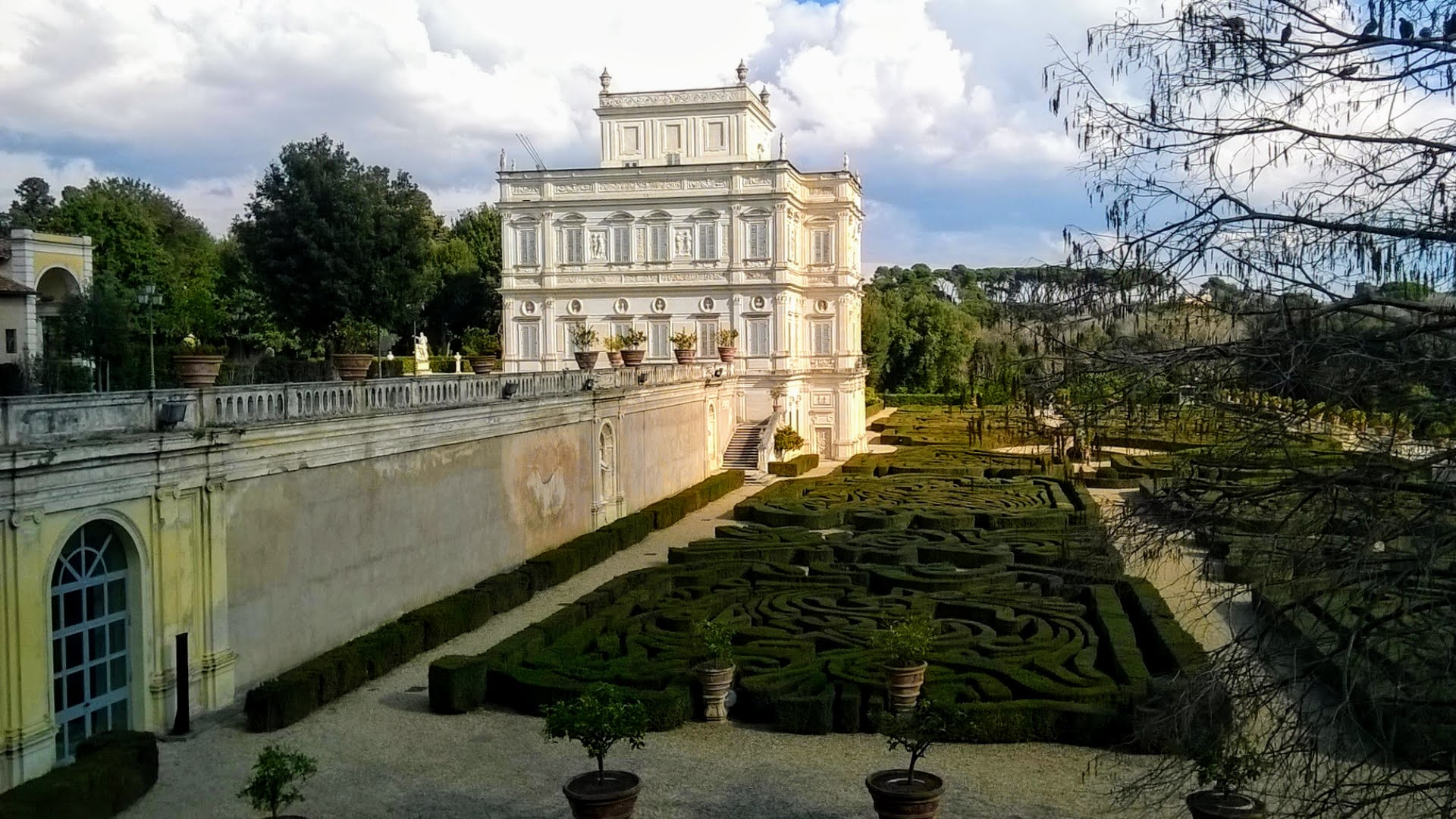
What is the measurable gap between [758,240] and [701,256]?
238 cm

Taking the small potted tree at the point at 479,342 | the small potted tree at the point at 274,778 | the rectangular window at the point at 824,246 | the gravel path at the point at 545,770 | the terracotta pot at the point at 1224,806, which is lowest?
the gravel path at the point at 545,770

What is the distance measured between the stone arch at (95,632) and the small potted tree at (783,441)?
1257 inches

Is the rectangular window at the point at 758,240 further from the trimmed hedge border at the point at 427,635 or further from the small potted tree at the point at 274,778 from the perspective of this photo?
the small potted tree at the point at 274,778

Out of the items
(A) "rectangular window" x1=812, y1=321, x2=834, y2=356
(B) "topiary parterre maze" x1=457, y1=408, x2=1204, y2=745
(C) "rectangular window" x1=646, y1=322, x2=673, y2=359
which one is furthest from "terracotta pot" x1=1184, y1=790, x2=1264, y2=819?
(A) "rectangular window" x1=812, y1=321, x2=834, y2=356

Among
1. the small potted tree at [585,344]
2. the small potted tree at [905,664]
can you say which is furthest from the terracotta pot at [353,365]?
the small potted tree at [585,344]

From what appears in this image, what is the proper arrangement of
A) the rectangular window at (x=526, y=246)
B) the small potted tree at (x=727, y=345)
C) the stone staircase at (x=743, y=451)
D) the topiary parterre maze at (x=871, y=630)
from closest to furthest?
the topiary parterre maze at (x=871, y=630), the stone staircase at (x=743, y=451), the small potted tree at (x=727, y=345), the rectangular window at (x=526, y=246)

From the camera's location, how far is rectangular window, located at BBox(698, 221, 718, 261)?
46.7 metres

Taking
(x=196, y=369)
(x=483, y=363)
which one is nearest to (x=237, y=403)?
(x=196, y=369)

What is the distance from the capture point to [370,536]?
1856 cm

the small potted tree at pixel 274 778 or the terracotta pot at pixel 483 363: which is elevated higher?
the terracotta pot at pixel 483 363

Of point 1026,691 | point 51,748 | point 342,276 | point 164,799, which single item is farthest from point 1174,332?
point 342,276

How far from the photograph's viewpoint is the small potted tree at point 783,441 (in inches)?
1759

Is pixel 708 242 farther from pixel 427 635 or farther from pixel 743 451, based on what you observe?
pixel 427 635

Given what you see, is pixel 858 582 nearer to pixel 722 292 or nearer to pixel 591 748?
pixel 591 748
